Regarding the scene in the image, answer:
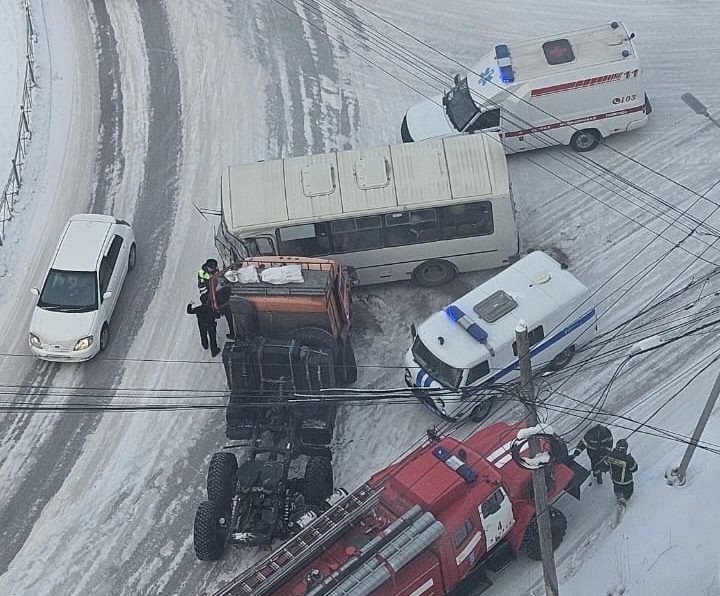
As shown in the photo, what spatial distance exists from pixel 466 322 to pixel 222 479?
5.31m

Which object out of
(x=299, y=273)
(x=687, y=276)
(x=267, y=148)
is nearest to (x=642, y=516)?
(x=687, y=276)

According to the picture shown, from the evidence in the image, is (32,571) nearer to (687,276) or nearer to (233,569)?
(233,569)

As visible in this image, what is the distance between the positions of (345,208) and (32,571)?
29.7 ft

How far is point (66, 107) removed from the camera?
27.8m

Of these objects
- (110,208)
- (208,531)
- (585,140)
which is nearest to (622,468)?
(208,531)

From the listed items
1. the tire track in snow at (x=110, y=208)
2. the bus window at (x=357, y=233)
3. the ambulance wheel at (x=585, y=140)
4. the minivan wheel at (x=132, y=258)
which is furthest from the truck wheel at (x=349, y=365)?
the ambulance wheel at (x=585, y=140)

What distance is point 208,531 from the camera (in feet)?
59.2

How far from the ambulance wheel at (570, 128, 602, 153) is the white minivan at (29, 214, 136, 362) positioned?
10592mm

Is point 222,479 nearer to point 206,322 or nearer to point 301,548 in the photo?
point 301,548

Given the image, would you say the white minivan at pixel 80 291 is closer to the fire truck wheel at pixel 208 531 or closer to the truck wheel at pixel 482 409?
the fire truck wheel at pixel 208 531

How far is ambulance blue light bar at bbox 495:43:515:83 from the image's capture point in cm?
2412

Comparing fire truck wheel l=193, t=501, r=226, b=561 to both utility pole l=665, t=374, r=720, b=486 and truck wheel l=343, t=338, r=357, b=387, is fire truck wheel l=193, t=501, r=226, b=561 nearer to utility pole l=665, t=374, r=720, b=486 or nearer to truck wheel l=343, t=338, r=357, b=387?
truck wheel l=343, t=338, r=357, b=387

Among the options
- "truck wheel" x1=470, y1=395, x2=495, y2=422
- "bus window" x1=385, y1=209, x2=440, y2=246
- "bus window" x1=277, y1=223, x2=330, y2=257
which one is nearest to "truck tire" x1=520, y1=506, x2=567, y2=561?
"truck wheel" x1=470, y1=395, x2=495, y2=422

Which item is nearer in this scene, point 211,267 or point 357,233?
point 211,267
